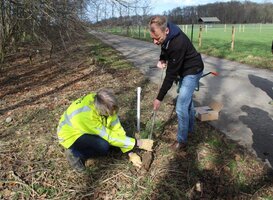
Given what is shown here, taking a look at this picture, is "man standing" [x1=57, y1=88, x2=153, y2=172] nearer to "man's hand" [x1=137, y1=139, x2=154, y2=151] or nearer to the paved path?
"man's hand" [x1=137, y1=139, x2=154, y2=151]

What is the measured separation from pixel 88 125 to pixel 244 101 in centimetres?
426

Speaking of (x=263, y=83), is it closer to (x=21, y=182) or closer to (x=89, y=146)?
(x=89, y=146)

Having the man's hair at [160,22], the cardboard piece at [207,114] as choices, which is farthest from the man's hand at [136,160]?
the cardboard piece at [207,114]

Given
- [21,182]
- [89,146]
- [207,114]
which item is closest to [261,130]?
[207,114]

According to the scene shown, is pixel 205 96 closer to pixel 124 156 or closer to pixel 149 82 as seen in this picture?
pixel 149 82

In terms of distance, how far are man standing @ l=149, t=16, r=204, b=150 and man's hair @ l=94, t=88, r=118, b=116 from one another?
29.2 inches

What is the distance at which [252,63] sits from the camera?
11758 mm

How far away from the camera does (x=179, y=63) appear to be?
3740 millimetres

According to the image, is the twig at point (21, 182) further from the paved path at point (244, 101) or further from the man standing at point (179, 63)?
the paved path at point (244, 101)

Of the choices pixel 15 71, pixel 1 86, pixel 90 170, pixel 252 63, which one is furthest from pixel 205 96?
pixel 15 71

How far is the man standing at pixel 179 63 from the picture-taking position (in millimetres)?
3615

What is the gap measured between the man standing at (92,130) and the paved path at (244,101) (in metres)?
1.76

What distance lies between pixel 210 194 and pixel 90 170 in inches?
60.2

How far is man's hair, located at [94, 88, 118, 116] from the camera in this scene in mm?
3434
